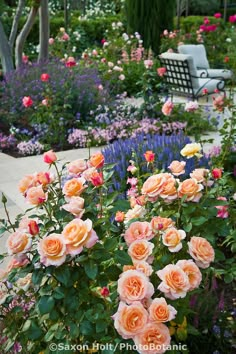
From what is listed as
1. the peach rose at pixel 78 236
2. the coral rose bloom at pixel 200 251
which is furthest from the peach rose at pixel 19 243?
the coral rose bloom at pixel 200 251

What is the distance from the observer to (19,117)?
746 cm

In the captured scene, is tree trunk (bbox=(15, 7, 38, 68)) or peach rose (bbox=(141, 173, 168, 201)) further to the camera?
tree trunk (bbox=(15, 7, 38, 68))

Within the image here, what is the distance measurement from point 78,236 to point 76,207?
0.64 feet

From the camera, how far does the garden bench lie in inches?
359

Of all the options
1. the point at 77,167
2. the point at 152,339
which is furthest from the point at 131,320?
the point at 77,167

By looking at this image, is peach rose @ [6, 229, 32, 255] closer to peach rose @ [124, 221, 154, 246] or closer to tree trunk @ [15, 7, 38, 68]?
peach rose @ [124, 221, 154, 246]

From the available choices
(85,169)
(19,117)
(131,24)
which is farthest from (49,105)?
(131,24)

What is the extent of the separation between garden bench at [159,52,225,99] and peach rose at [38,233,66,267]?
24.7 feet

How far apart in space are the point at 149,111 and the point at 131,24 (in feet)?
21.7

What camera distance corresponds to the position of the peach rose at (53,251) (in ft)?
5.32

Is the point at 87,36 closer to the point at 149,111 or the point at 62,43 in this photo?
the point at 62,43

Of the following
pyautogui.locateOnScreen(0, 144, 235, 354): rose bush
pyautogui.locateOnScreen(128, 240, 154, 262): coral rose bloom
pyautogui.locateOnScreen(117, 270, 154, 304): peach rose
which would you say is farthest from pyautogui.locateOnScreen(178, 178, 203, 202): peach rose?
pyautogui.locateOnScreen(117, 270, 154, 304): peach rose

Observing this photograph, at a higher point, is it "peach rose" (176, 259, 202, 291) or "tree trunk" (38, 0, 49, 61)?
"peach rose" (176, 259, 202, 291)
